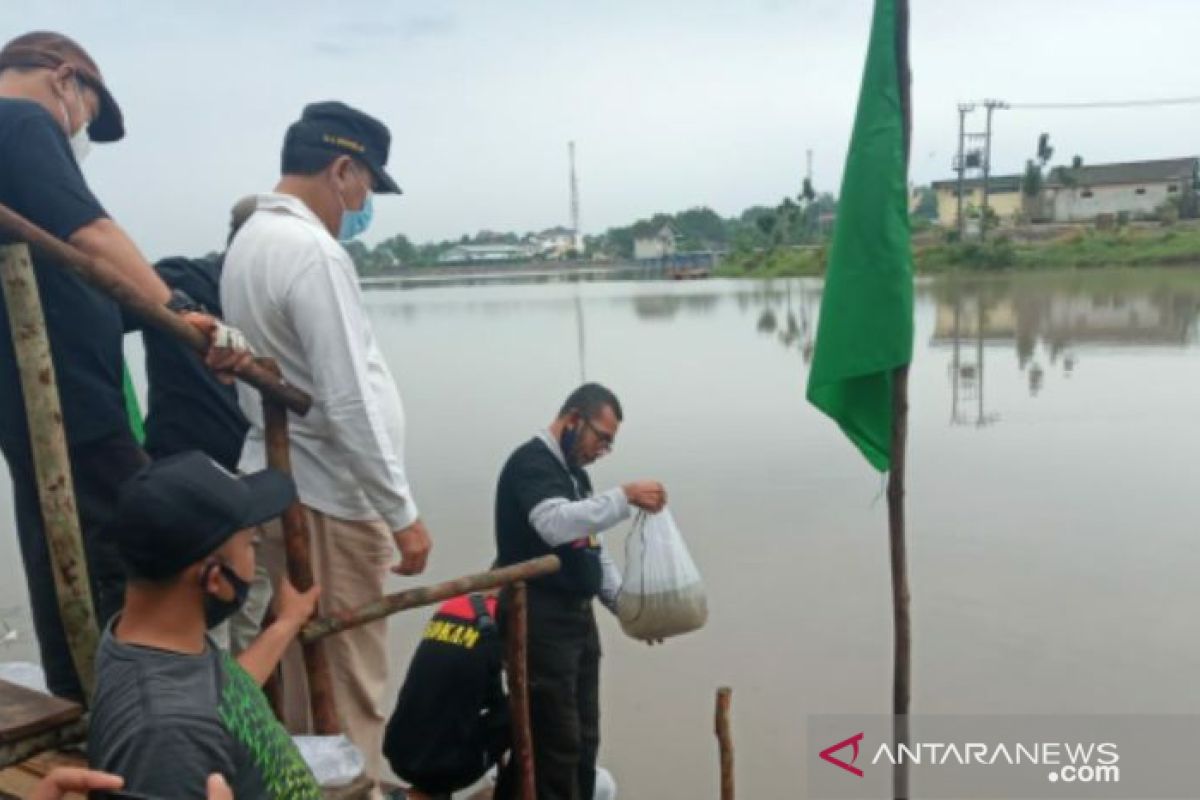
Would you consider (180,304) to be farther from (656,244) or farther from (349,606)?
(656,244)

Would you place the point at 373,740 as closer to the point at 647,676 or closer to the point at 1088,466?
the point at 647,676

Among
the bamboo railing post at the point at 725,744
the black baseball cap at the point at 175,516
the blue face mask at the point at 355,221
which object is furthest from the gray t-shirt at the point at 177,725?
the bamboo railing post at the point at 725,744

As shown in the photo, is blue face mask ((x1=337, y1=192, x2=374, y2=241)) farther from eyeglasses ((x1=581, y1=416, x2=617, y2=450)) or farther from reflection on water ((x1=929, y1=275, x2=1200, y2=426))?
reflection on water ((x1=929, y1=275, x2=1200, y2=426))

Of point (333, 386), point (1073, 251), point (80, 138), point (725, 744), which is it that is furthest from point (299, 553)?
point (1073, 251)

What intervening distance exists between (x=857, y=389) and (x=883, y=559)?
502cm

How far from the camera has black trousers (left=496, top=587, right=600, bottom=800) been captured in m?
3.17

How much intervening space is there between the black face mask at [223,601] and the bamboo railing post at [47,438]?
1.60 feet

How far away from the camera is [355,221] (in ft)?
8.96

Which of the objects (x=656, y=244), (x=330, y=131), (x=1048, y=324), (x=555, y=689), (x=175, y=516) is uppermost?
(x=330, y=131)

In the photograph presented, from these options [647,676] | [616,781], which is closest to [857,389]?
[616,781]

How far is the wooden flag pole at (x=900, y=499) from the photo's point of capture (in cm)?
230

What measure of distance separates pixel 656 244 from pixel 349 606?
81.4 m

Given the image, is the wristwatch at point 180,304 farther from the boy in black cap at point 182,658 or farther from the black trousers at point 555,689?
the black trousers at point 555,689

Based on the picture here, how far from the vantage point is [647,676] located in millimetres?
5457
